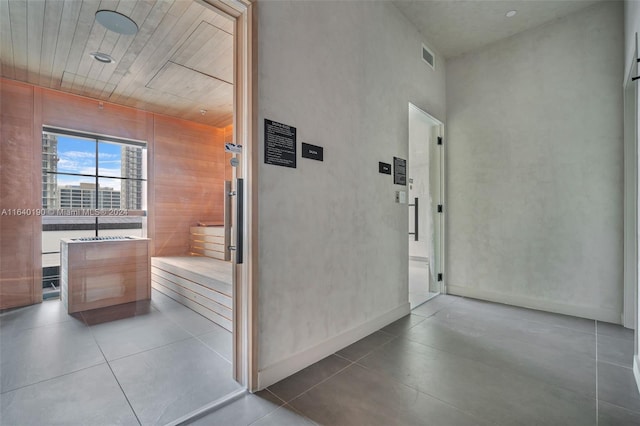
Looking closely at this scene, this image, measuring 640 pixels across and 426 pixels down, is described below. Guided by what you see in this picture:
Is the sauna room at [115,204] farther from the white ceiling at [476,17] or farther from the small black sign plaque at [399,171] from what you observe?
the white ceiling at [476,17]

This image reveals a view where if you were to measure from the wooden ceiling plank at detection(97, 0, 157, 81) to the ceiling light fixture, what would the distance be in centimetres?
5

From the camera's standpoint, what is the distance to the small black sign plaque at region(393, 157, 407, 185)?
3.27m

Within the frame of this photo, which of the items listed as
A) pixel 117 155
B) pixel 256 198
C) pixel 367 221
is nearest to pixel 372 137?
pixel 367 221

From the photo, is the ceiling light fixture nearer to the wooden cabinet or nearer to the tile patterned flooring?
the wooden cabinet

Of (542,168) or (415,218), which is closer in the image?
(542,168)

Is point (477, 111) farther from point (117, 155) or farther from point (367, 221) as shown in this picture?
point (117, 155)

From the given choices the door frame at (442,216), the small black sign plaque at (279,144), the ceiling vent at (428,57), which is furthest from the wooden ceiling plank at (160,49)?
the door frame at (442,216)

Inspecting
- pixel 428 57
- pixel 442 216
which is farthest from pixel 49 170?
pixel 442 216

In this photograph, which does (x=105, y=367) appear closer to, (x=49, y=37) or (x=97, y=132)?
(x=97, y=132)

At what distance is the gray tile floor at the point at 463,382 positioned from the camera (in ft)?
5.47

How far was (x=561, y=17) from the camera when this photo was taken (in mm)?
A: 3451

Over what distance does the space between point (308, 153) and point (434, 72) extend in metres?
2.85

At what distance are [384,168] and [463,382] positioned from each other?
1967 mm

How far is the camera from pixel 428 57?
392 centimetres
